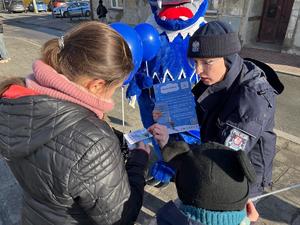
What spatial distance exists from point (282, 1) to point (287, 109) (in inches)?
256

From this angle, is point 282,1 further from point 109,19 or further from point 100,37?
point 100,37

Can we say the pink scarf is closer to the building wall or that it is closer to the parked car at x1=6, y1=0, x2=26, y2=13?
the building wall

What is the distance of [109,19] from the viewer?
16.2m

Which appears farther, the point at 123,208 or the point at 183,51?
the point at 183,51

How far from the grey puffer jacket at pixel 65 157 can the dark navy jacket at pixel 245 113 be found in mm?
686

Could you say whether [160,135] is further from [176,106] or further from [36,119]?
[36,119]

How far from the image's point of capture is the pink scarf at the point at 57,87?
3.89 feet

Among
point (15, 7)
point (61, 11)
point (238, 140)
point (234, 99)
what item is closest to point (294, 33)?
point (234, 99)

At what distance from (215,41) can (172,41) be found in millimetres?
1090

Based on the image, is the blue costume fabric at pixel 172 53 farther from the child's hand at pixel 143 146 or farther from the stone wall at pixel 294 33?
the stone wall at pixel 294 33

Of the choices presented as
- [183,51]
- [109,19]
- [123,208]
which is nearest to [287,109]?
[183,51]

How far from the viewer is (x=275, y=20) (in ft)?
34.0

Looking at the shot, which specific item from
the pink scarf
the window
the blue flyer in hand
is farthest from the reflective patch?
the window

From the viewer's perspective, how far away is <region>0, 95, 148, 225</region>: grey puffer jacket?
1144 mm
